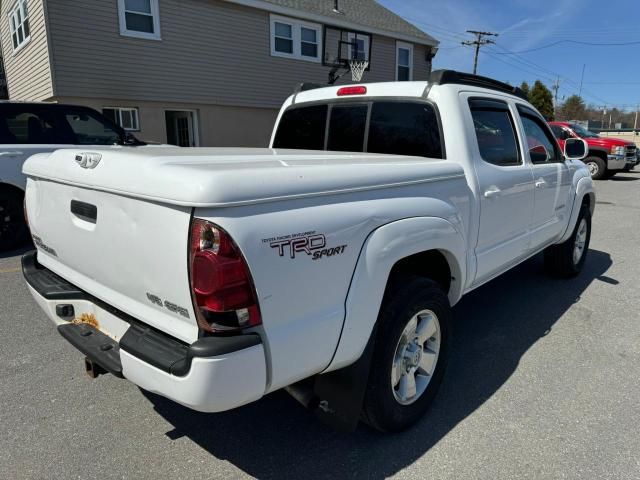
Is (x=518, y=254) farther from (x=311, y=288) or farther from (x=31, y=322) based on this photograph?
(x=31, y=322)

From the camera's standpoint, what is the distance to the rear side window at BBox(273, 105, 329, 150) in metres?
3.84

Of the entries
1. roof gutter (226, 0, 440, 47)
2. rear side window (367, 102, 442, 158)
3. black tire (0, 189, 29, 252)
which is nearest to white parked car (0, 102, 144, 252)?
black tire (0, 189, 29, 252)

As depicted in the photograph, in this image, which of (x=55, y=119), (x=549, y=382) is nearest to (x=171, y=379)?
(x=549, y=382)

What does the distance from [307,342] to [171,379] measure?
540 millimetres

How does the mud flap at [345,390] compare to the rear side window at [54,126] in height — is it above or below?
below

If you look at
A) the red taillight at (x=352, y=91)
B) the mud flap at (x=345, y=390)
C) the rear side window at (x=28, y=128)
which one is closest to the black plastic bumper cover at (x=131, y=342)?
the mud flap at (x=345, y=390)

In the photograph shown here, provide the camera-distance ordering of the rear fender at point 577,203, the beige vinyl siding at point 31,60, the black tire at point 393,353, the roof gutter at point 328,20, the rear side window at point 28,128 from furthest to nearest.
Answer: the roof gutter at point 328,20
the beige vinyl siding at point 31,60
the rear side window at point 28,128
the rear fender at point 577,203
the black tire at point 393,353

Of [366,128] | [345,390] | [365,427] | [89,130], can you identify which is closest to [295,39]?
[89,130]

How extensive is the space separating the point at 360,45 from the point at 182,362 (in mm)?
17541

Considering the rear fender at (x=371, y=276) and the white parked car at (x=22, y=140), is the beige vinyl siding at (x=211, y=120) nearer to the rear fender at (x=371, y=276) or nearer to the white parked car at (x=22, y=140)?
the white parked car at (x=22, y=140)

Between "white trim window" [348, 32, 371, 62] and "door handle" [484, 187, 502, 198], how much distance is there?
15.3 metres

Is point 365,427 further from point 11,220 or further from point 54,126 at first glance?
point 54,126

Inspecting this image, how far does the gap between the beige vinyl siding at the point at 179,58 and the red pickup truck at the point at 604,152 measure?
8.46 metres

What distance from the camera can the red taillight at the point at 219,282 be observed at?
1714 mm
